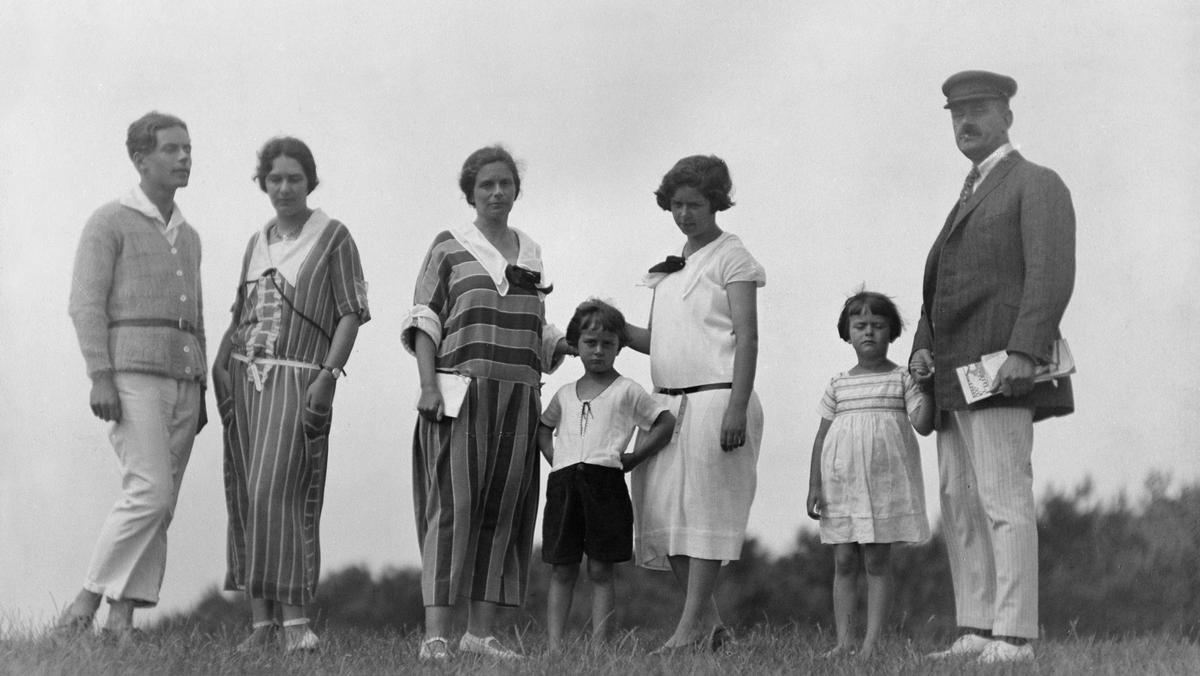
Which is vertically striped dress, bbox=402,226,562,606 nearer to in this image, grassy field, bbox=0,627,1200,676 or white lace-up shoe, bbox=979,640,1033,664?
grassy field, bbox=0,627,1200,676

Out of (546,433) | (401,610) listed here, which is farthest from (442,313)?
(401,610)

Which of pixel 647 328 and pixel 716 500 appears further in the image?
pixel 647 328

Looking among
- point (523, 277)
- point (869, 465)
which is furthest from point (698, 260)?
point (869, 465)

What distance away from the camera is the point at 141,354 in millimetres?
5223

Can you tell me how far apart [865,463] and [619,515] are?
101 cm

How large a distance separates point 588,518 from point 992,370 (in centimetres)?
159

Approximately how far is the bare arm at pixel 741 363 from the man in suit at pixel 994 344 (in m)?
0.63

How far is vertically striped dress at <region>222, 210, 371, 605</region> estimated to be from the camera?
17.1 feet

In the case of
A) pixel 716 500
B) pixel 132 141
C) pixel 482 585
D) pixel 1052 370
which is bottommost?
pixel 482 585

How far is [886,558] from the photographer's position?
17.7 feet

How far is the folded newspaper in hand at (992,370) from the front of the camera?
472 cm

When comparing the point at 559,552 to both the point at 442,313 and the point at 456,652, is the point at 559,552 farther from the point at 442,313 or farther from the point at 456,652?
the point at 442,313

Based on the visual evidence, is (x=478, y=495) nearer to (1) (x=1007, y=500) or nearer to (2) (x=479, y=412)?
(2) (x=479, y=412)

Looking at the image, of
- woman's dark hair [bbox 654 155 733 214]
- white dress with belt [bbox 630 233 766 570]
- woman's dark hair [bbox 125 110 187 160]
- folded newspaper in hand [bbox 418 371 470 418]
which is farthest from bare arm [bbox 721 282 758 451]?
woman's dark hair [bbox 125 110 187 160]
